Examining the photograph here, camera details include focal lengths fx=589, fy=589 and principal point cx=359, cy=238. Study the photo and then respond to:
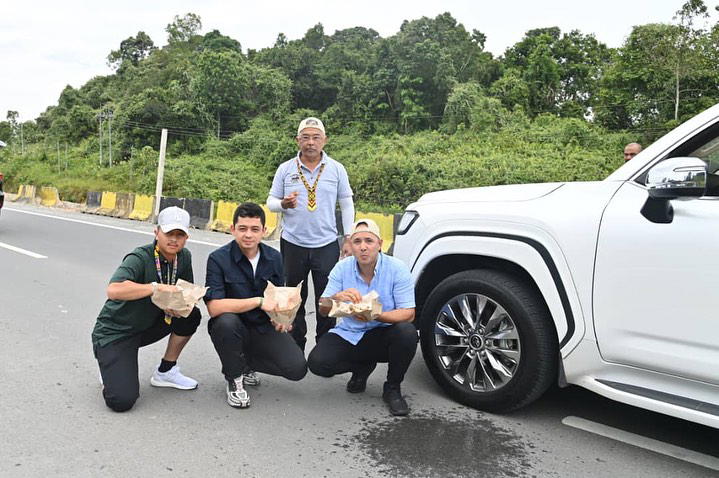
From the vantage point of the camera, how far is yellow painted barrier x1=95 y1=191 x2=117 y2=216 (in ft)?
58.8

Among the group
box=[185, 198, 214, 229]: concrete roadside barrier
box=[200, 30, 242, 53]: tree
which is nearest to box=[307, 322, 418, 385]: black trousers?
box=[185, 198, 214, 229]: concrete roadside barrier

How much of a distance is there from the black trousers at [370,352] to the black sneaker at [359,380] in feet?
0.27

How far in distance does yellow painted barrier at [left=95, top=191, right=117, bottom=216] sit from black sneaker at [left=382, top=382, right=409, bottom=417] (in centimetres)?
1613

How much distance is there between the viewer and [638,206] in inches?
116

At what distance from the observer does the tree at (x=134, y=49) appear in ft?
298

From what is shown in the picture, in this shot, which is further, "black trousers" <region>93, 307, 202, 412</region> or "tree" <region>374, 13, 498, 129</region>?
"tree" <region>374, 13, 498, 129</region>

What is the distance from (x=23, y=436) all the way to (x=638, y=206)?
3.47m

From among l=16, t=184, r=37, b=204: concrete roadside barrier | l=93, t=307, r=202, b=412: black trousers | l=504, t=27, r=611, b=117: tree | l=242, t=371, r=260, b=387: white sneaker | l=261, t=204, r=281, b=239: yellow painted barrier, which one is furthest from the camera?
l=504, t=27, r=611, b=117: tree

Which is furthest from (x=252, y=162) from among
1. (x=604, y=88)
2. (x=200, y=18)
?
(x=200, y=18)

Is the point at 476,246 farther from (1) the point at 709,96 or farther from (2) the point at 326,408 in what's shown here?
(1) the point at 709,96

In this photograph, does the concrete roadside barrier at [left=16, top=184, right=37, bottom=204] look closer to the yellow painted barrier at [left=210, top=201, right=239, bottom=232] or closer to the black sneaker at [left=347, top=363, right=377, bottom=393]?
the yellow painted barrier at [left=210, top=201, right=239, bottom=232]

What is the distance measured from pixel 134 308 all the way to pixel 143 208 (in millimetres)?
13868

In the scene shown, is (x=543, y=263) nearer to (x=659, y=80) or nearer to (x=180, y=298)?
(x=180, y=298)

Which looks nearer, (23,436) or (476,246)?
(23,436)
